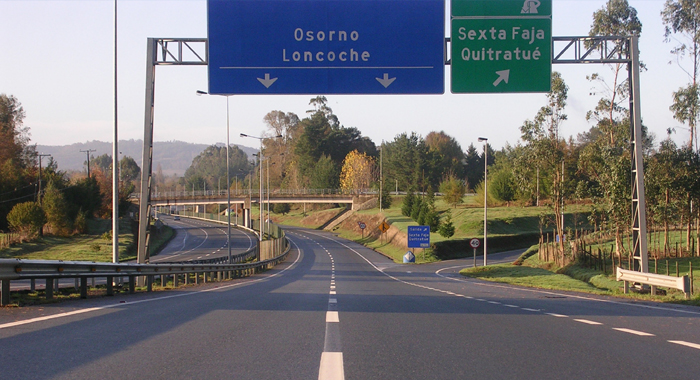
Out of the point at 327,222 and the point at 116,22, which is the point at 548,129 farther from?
the point at 327,222

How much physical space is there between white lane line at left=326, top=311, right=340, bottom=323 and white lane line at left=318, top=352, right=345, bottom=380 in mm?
2857

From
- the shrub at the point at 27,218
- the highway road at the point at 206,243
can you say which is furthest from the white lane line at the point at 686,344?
the highway road at the point at 206,243

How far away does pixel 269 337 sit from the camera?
793cm

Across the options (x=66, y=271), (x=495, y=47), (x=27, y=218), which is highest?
(x=495, y=47)

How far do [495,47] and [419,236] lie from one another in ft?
138

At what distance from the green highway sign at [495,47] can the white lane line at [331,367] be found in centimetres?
1272

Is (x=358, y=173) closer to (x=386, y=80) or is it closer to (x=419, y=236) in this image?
(x=419, y=236)

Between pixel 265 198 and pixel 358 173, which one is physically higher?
pixel 358 173

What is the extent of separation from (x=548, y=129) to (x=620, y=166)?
924 inches

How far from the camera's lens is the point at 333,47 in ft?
58.6

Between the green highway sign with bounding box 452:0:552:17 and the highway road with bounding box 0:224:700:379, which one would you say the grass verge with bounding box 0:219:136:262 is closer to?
the green highway sign with bounding box 452:0:552:17

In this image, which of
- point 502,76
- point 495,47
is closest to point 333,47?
point 495,47

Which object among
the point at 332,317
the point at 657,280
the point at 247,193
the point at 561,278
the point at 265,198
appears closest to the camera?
the point at 332,317

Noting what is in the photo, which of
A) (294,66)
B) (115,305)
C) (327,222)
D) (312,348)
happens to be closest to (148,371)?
(312,348)
